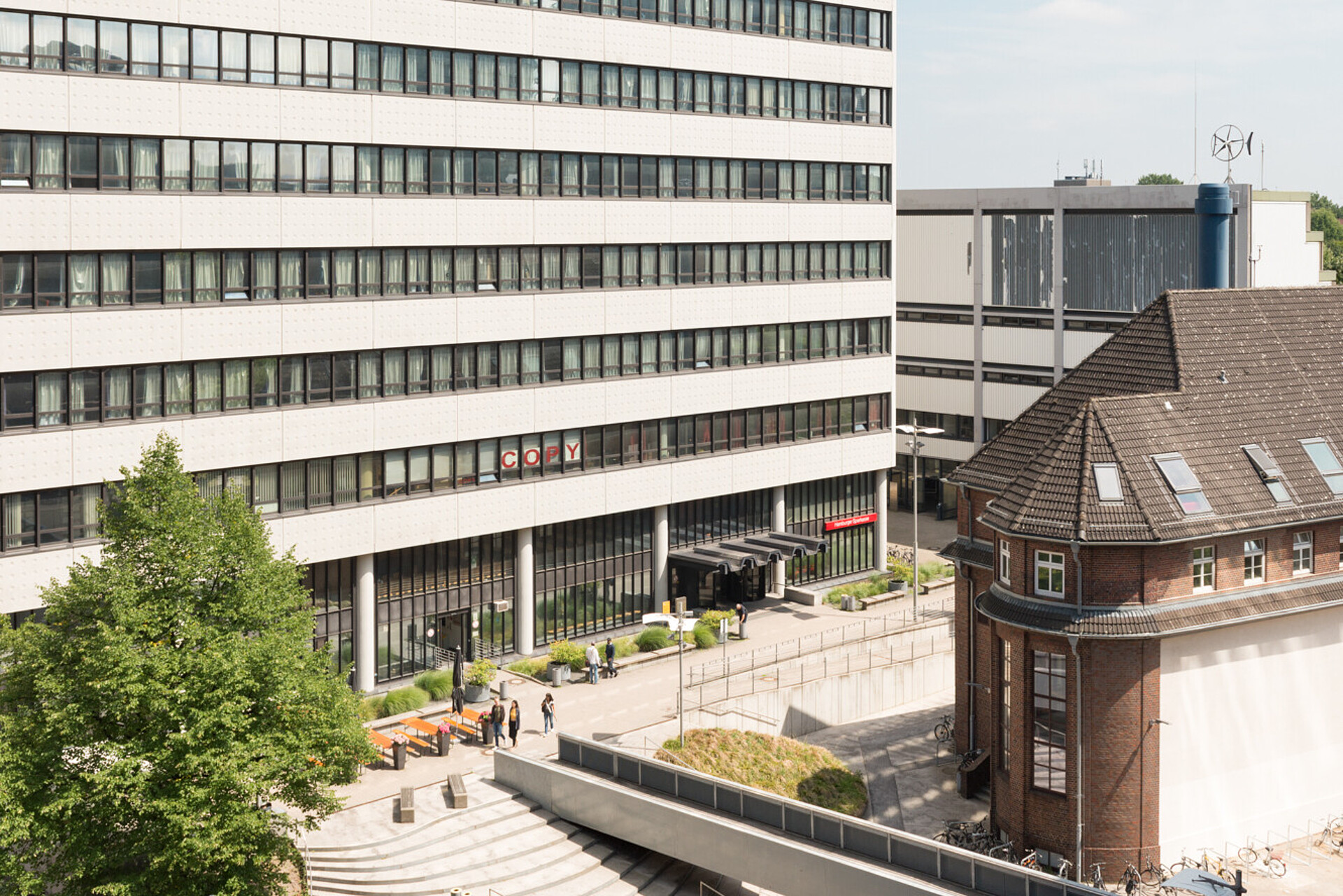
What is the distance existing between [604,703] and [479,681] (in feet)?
15.5

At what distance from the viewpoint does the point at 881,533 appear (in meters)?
82.7

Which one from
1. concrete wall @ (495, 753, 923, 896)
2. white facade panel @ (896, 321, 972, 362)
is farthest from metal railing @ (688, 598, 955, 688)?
white facade panel @ (896, 321, 972, 362)

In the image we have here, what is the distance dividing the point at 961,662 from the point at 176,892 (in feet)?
85.4

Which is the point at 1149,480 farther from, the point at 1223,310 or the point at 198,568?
the point at 198,568

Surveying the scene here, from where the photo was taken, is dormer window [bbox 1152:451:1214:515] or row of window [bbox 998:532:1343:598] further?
dormer window [bbox 1152:451:1214:515]

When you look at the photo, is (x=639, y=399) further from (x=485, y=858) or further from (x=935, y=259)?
(x=935, y=259)

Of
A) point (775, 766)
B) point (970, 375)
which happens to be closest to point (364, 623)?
point (775, 766)

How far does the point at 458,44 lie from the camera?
6162cm

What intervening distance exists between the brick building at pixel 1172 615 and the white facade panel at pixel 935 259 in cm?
5018

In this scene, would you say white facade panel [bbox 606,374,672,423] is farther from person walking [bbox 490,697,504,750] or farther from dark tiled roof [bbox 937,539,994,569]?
dark tiled roof [bbox 937,539,994,569]

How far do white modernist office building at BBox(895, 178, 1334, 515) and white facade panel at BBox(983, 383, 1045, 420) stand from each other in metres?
0.08

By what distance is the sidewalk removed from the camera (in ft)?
174

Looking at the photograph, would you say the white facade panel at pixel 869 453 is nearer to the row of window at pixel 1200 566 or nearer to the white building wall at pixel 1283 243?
the white building wall at pixel 1283 243

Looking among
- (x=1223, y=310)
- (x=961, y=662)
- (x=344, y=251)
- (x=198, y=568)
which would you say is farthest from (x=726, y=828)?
(x=344, y=251)
